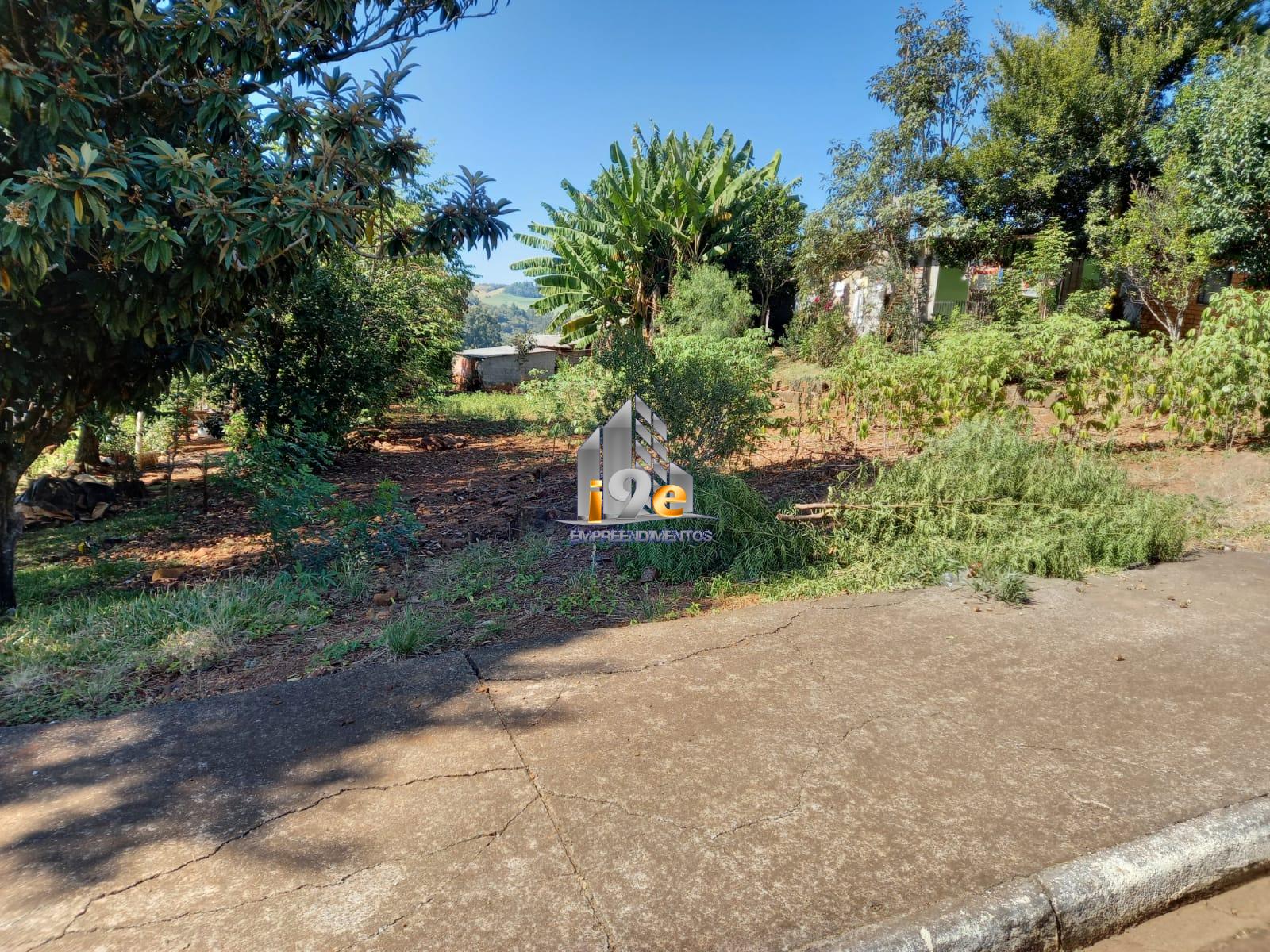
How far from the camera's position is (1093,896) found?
210cm

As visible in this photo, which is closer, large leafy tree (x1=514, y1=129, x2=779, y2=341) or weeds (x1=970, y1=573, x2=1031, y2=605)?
weeds (x1=970, y1=573, x2=1031, y2=605)

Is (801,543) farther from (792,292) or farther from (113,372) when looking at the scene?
(792,292)

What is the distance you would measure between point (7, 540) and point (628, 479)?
444cm

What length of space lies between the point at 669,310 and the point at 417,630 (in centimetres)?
1345

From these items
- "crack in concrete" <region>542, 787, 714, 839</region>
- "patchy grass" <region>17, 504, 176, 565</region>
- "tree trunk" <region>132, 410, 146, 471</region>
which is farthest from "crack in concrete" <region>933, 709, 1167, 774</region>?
"tree trunk" <region>132, 410, 146, 471</region>

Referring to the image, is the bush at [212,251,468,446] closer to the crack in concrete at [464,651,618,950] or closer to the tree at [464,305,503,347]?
the crack in concrete at [464,651,618,950]

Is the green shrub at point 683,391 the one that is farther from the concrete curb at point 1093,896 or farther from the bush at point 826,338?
the bush at point 826,338

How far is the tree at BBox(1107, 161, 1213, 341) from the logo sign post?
37.5ft

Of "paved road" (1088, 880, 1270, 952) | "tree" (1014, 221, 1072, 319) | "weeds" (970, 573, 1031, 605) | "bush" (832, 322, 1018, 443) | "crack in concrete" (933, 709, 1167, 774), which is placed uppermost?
"tree" (1014, 221, 1072, 319)

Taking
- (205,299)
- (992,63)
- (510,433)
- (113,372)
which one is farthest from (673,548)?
(992,63)

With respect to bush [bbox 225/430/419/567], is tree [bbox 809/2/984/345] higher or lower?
higher

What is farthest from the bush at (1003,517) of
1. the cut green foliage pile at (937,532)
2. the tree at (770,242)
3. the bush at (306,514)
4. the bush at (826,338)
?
the tree at (770,242)

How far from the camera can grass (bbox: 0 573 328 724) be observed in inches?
128

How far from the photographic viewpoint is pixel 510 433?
13734 millimetres
